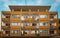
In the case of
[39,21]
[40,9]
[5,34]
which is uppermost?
[40,9]

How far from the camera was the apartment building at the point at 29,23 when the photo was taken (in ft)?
81.1

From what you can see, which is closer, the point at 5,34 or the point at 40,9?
the point at 5,34

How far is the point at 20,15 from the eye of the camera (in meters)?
25.3

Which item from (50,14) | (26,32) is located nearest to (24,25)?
(26,32)

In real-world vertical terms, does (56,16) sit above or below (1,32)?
above

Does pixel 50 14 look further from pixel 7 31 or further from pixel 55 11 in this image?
pixel 7 31

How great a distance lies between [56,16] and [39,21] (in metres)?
2.64

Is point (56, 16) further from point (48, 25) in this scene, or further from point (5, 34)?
point (5, 34)

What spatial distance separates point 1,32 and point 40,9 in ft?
22.4

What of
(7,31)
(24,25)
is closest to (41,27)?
(24,25)

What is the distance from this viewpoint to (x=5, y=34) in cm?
2464

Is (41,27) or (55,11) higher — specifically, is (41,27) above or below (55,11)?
below

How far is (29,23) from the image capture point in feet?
82.3

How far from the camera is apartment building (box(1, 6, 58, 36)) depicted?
24.7 metres
